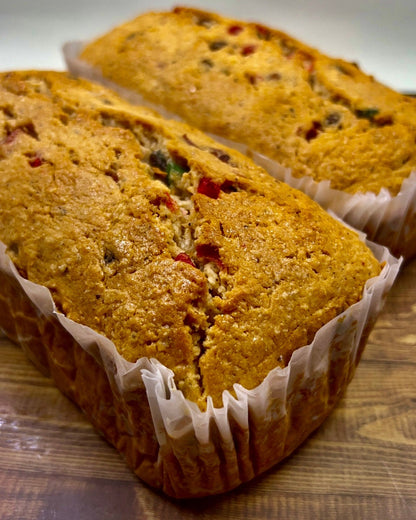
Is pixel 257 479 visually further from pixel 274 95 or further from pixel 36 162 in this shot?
pixel 274 95

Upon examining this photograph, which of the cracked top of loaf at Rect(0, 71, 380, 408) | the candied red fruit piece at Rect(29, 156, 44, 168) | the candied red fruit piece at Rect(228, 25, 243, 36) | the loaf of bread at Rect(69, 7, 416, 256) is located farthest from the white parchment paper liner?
the candied red fruit piece at Rect(29, 156, 44, 168)

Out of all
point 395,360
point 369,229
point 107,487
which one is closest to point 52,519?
point 107,487

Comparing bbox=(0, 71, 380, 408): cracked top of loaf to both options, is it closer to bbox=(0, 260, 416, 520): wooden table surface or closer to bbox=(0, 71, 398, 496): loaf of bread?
bbox=(0, 71, 398, 496): loaf of bread

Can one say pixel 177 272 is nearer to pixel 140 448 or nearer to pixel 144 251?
pixel 144 251

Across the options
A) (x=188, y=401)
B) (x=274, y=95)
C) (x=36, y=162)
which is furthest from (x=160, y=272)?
(x=274, y=95)

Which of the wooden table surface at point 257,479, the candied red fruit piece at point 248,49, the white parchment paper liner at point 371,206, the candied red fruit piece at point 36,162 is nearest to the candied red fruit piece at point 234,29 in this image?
the candied red fruit piece at point 248,49

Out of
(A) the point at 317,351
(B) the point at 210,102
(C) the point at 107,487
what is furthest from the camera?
(B) the point at 210,102
